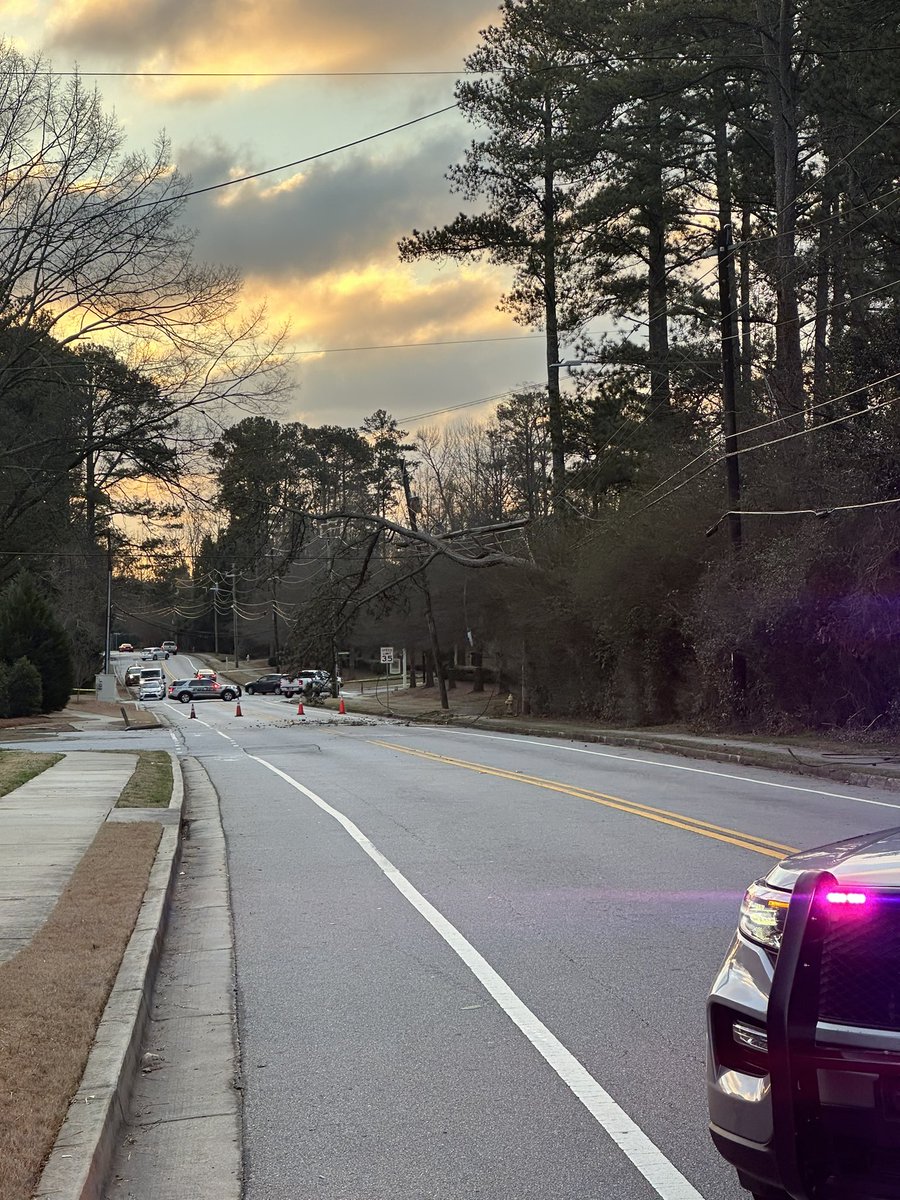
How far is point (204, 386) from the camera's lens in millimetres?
25797

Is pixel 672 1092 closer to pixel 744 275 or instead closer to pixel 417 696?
pixel 744 275

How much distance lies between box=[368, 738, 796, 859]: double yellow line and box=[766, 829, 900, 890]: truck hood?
7.01m

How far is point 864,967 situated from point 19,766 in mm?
19822

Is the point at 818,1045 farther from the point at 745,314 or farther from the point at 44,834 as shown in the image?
the point at 745,314

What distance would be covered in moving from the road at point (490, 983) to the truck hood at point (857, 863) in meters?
1.19

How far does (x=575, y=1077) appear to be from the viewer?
5.34 metres

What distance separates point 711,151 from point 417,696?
139 feet

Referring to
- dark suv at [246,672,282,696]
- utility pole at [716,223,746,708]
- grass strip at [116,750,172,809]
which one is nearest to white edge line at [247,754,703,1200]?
grass strip at [116,750,172,809]

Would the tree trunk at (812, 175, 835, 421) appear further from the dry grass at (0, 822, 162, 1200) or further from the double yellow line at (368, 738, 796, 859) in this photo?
the dry grass at (0, 822, 162, 1200)

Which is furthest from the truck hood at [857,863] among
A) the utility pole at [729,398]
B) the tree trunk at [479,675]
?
the tree trunk at [479,675]

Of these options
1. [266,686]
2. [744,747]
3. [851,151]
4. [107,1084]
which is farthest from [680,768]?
[266,686]

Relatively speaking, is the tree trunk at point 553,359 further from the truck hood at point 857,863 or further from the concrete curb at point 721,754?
the truck hood at point 857,863

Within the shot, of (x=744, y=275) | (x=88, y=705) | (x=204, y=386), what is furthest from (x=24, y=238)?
(x=88, y=705)

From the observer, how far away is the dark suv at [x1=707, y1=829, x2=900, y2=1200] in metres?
3.13
